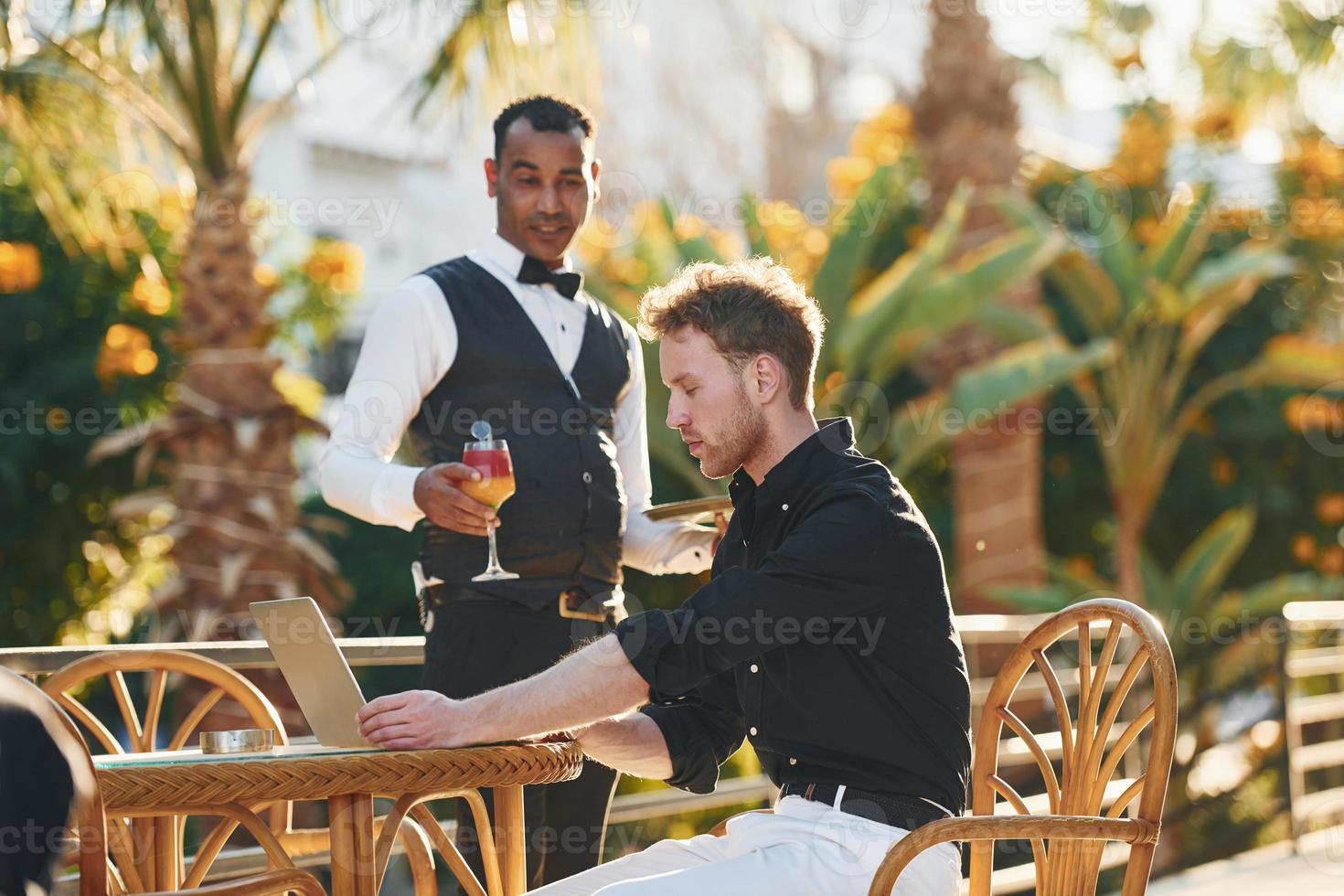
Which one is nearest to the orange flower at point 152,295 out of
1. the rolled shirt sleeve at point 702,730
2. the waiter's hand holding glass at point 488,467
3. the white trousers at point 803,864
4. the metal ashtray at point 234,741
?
the waiter's hand holding glass at point 488,467

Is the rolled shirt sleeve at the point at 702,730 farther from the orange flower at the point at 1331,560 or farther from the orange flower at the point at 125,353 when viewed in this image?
the orange flower at the point at 1331,560

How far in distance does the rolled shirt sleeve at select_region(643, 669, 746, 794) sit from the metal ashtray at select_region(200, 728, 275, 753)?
0.62 meters

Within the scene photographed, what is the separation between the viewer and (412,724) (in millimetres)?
2225

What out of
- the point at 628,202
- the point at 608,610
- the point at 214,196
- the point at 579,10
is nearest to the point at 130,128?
the point at 214,196

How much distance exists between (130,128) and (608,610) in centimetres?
471

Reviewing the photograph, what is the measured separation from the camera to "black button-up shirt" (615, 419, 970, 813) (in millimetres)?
2217

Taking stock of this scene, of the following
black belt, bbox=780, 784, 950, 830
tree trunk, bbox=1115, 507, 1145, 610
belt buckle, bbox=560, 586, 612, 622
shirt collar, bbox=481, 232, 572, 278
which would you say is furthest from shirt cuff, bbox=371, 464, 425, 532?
tree trunk, bbox=1115, 507, 1145, 610

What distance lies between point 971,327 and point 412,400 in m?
7.42

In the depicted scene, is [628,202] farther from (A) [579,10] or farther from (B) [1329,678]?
(A) [579,10]

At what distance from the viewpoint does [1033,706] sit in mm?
8914

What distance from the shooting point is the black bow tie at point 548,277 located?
326cm

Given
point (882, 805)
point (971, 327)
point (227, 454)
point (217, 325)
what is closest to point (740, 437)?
point (882, 805)

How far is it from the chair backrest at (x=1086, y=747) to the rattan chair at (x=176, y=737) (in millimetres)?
916

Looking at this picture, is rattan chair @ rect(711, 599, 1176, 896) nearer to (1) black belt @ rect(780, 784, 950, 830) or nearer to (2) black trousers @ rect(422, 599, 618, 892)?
(1) black belt @ rect(780, 784, 950, 830)
